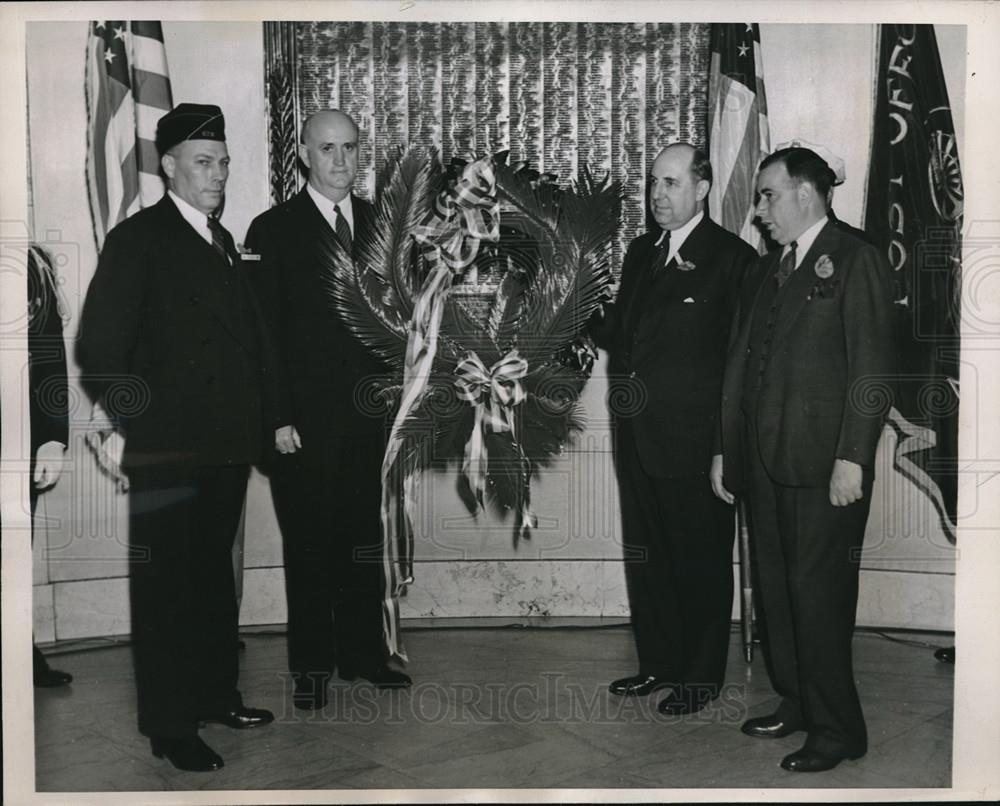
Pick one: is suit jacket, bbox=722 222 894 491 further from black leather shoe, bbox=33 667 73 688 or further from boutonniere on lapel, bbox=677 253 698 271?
black leather shoe, bbox=33 667 73 688

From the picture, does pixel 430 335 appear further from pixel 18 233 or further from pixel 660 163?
pixel 18 233

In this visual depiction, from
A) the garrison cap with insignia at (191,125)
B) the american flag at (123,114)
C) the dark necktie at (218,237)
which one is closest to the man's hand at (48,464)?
the american flag at (123,114)

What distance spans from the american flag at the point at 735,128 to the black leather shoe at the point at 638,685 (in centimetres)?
148

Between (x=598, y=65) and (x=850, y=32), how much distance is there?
0.80 metres

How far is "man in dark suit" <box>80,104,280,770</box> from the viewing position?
350 centimetres

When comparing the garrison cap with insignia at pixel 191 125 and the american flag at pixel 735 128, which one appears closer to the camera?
the garrison cap with insignia at pixel 191 125

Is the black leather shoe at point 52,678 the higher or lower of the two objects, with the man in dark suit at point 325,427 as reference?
lower

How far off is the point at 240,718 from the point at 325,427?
37.9 inches

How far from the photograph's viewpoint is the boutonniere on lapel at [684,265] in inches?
145

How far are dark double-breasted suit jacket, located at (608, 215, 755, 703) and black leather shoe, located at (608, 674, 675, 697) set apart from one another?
25 mm

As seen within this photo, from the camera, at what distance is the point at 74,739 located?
3559 millimetres

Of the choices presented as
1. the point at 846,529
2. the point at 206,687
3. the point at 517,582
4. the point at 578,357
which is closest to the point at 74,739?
the point at 206,687

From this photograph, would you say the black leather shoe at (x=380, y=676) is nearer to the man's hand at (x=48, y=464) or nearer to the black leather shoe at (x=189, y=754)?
the black leather shoe at (x=189, y=754)

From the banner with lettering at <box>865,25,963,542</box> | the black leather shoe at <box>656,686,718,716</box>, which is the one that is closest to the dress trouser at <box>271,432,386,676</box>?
the black leather shoe at <box>656,686,718,716</box>
